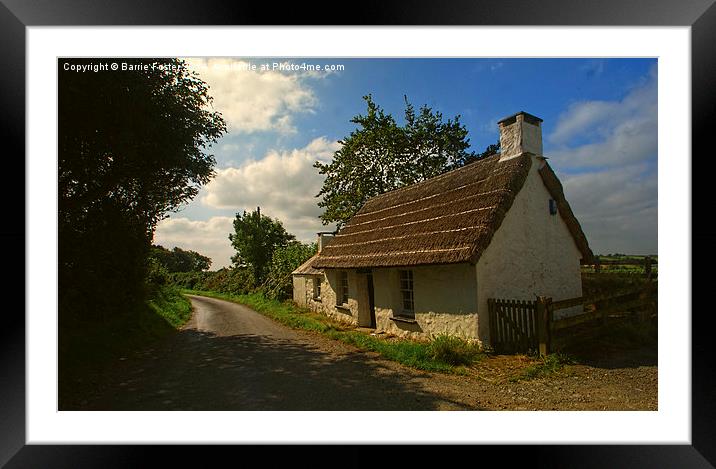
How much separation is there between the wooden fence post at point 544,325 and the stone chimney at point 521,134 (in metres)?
3.93

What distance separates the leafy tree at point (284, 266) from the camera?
20203 mm

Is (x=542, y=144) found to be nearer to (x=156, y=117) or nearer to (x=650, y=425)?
(x=650, y=425)

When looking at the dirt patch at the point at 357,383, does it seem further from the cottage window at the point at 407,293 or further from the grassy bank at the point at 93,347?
the cottage window at the point at 407,293

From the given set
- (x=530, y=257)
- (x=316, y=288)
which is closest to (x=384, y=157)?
(x=316, y=288)

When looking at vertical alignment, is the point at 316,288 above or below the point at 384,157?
below

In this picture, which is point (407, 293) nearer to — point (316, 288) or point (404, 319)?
point (404, 319)

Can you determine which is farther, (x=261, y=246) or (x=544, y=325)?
(x=261, y=246)

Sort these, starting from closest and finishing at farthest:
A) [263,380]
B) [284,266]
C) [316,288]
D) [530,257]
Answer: [263,380] < [530,257] < [316,288] < [284,266]

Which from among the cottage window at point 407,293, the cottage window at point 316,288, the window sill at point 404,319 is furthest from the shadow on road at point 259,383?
the cottage window at point 316,288

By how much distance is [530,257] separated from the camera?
767 centimetres

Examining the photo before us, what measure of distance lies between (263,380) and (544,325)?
5463 millimetres

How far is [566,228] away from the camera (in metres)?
8.57
